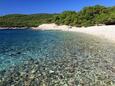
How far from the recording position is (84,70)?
1712 centimetres

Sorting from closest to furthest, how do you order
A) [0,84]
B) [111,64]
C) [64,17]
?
[0,84], [111,64], [64,17]

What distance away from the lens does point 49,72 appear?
1653cm

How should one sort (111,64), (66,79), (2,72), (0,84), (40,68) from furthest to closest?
(111,64) < (40,68) < (2,72) < (66,79) < (0,84)

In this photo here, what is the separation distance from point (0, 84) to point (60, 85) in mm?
3698

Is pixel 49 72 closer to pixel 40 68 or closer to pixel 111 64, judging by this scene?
pixel 40 68

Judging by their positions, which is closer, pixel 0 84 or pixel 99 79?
pixel 0 84

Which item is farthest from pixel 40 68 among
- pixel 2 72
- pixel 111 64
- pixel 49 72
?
pixel 111 64

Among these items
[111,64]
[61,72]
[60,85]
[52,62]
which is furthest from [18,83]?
[111,64]

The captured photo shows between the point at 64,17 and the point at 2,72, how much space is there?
100942 mm

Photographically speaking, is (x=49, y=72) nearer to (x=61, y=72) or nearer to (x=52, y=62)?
(x=61, y=72)

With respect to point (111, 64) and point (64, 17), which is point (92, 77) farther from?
point (64, 17)

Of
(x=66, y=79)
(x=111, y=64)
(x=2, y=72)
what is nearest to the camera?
(x=66, y=79)

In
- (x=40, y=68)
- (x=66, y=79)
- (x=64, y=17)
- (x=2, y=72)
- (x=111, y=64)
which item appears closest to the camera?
(x=66, y=79)

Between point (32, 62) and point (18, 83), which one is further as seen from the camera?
point (32, 62)
